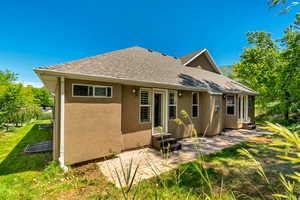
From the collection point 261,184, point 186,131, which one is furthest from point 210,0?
point 261,184

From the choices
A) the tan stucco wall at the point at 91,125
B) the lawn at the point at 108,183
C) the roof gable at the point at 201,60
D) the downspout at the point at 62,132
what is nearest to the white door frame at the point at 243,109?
the roof gable at the point at 201,60

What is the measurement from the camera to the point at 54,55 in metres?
18.8

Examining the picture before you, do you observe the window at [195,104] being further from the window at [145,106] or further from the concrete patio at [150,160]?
the window at [145,106]

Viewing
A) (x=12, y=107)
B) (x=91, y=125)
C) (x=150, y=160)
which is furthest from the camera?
(x=12, y=107)

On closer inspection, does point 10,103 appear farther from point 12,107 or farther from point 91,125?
point 91,125

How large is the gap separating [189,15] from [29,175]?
14191 mm

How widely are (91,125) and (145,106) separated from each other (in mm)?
2701

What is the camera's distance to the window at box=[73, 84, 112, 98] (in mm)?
4762

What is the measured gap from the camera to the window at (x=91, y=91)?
4.76m

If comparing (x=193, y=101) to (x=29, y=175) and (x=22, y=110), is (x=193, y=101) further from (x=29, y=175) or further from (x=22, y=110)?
(x=22, y=110)

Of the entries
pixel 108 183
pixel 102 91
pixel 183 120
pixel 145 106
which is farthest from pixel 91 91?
pixel 183 120

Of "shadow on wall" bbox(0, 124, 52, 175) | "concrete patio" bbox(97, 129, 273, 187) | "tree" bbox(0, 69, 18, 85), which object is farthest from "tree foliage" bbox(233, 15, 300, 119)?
"tree" bbox(0, 69, 18, 85)

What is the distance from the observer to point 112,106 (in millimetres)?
5348

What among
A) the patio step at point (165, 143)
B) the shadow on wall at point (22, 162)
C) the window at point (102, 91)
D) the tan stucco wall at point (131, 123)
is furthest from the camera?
the patio step at point (165, 143)
